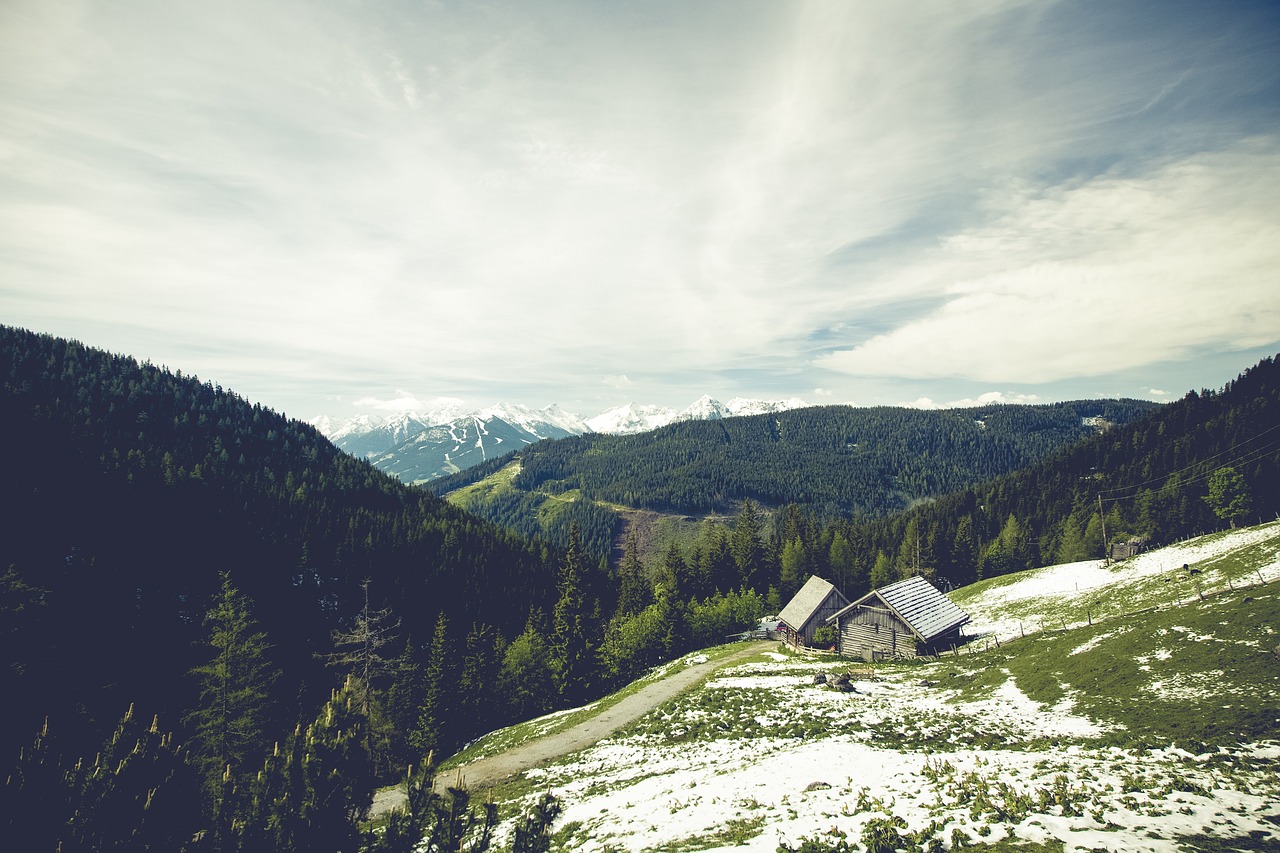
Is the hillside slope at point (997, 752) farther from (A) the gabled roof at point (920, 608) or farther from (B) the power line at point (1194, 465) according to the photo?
(B) the power line at point (1194, 465)

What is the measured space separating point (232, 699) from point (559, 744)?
21427 millimetres

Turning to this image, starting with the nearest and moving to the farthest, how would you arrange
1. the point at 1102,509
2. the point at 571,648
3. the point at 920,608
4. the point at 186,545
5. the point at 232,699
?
the point at 232,699 < the point at 920,608 < the point at 571,648 < the point at 1102,509 < the point at 186,545

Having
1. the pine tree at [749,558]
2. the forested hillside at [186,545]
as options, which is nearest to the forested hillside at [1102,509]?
the pine tree at [749,558]

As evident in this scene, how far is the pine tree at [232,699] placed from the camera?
102ft

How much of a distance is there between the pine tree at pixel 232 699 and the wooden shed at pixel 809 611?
177ft

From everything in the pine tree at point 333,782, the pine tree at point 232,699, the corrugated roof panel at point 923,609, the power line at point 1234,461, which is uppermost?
the power line at point 1234,461

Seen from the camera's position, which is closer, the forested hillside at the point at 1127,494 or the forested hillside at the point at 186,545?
the forested hillside at the point at 186,545

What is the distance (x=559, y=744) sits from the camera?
1405 inches

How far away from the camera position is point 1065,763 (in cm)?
1672

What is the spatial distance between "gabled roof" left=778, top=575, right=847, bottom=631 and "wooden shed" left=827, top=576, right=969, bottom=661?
8.06 metres

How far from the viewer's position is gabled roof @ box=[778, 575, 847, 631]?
62.4 metres

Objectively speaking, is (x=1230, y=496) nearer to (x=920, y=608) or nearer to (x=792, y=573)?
(x=920, y=608)

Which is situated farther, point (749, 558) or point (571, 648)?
point (749, 558)

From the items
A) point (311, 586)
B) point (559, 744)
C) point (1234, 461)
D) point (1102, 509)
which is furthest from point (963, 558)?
point (311, 586)
